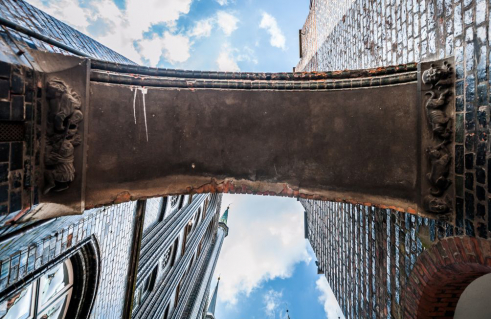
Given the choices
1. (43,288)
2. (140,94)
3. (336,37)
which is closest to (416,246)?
(140,94)

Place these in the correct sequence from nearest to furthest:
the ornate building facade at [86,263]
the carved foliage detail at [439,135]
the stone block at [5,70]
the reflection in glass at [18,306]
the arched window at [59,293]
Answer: the stone block at [5,70], the carved foliage detail at [439,135], the reflection in glass at [18,306], the ornate building facade at [86,263], the arched window at [59,293]

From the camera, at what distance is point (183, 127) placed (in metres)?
3.95

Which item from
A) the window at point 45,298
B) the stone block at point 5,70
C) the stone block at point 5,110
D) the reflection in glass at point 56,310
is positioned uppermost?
the stone block at point 5,70

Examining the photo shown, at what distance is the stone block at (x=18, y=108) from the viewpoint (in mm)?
2854

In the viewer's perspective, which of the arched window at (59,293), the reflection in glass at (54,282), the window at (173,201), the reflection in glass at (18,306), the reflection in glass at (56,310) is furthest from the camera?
the window at (173,201)

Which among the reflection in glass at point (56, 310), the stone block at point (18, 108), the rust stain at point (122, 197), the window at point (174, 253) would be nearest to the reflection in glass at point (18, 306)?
the reflection in glass at point (56, 310)

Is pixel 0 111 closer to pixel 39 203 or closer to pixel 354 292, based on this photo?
pixel 39 203

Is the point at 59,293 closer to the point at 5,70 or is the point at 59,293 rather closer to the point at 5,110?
the point at 5,110

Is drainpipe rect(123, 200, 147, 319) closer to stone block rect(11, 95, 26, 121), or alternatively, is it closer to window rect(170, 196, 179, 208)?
window rect(170, 196, 179, 208)

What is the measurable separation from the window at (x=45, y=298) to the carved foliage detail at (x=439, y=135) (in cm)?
671

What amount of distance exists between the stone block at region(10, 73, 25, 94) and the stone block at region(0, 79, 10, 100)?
47 mm

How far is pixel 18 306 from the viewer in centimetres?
458

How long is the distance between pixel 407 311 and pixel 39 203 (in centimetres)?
658

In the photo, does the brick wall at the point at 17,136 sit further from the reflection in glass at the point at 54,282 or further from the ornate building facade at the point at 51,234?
the reflection in glass at the point at 54,282
